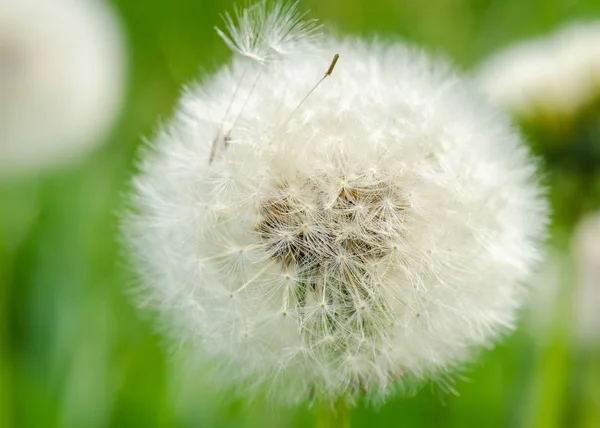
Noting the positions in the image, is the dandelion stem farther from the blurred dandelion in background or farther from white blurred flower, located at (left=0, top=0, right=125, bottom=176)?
white blurred flower, located at (left=0, top=0, right=125, bottom=176)

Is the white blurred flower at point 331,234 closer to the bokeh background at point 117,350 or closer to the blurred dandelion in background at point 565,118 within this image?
the bokeh background at point 117,350

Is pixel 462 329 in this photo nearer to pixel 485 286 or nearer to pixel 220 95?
pixel 485 286

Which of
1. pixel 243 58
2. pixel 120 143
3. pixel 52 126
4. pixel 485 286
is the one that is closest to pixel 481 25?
pixel 120 143

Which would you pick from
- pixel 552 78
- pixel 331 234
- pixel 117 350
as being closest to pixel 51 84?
pixel 117 350

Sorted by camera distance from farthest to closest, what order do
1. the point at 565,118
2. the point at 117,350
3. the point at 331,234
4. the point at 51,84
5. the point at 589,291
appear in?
the point at 51,84
the point at 589,291
the point at 117,350
the point at 565,118
the point at 331,234

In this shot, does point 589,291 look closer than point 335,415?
No

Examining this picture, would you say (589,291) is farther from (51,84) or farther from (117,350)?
(51,84)

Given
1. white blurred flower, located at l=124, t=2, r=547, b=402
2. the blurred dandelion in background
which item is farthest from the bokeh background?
white blurred flower, located at l=124, t=2, r=547, b=402
